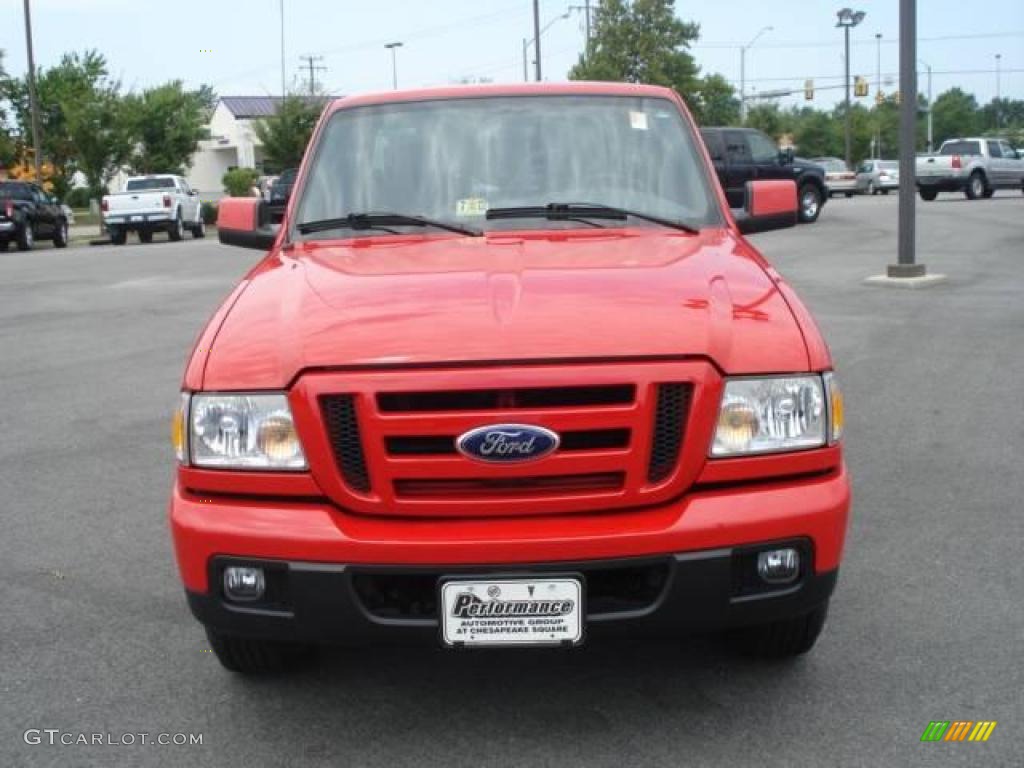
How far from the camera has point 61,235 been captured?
31969 millimetres

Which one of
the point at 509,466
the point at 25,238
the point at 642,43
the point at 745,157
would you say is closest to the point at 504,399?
the point at 509,466

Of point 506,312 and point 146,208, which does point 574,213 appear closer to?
point 506,312

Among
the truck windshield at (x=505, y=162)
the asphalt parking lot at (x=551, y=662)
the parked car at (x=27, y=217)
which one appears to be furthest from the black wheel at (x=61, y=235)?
the truck windshield at (x=505, y=162)

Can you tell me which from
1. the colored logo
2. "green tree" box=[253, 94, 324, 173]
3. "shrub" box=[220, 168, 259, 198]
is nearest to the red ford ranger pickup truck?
the colored logo

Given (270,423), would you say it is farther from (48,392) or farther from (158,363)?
(158,363)

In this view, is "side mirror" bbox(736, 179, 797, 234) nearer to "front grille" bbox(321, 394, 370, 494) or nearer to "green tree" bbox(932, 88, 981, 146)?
"front grille" bbox(321, 394, 370, 494)

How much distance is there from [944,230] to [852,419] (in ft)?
53.4

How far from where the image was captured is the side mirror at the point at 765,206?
4965mm

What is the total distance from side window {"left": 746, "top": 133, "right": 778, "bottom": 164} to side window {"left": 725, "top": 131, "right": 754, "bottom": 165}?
0.50 ft

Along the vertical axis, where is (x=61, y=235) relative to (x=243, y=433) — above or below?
above

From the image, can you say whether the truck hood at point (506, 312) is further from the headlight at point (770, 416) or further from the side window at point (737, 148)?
the side window at point (737, 148)

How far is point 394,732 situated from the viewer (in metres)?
3.28

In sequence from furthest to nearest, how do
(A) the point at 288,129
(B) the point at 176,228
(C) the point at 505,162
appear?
(A) the point at 288,129 → (B) the point at 176,228 → (C) the point at 505,162

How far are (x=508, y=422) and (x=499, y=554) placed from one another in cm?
32
